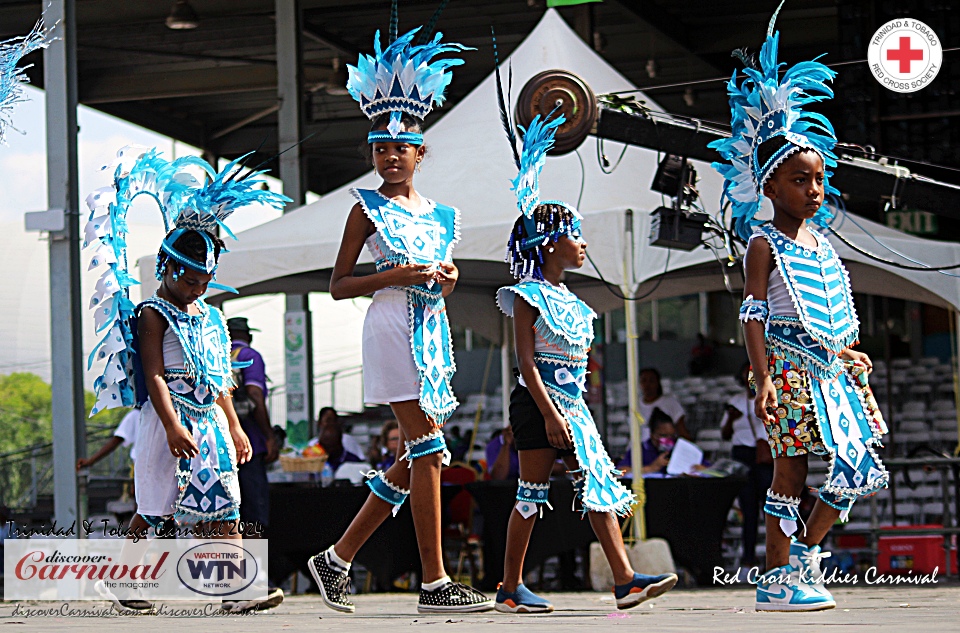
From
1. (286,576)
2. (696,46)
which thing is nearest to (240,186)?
(286,576)

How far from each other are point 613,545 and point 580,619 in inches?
16.5

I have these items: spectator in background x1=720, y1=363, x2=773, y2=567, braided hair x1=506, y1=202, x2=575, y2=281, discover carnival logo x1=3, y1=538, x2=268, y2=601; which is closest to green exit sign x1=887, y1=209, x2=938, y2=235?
spectator in background x1=720, y1=363, x2=773, y2=567

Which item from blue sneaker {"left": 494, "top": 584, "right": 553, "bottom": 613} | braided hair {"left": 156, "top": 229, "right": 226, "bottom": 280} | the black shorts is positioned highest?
braided hair {"left": 156, "top": 229, "right": 226, "bottom": 280}

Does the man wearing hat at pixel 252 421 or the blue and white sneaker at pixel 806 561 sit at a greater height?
the man wearing hat at pixel 252 421

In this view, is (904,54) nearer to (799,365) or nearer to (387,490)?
(799,365)

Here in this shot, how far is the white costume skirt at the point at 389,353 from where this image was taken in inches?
201

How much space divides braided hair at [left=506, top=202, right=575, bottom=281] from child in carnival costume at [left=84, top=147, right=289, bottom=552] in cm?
109

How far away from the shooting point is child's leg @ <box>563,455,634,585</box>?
508cm

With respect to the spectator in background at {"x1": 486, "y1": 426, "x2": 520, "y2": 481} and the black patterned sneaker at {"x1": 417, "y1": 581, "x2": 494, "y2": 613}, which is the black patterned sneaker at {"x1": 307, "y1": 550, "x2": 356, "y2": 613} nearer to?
the black patterned sneaker at {"x1": 417, "y1": 581, "x2": 494, "y2": 613}

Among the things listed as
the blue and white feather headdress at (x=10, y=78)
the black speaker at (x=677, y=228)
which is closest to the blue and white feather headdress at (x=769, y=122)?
the blue and white feather headdress at (x=10, y=78)

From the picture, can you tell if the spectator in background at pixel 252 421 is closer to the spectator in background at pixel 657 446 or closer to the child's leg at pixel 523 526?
the spectator in background at pixel 657 446

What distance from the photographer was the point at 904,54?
9.05 m

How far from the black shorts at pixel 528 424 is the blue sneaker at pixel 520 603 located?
1.80 feet

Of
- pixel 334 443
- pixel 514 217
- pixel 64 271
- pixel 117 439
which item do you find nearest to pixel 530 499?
pixel 514 217
